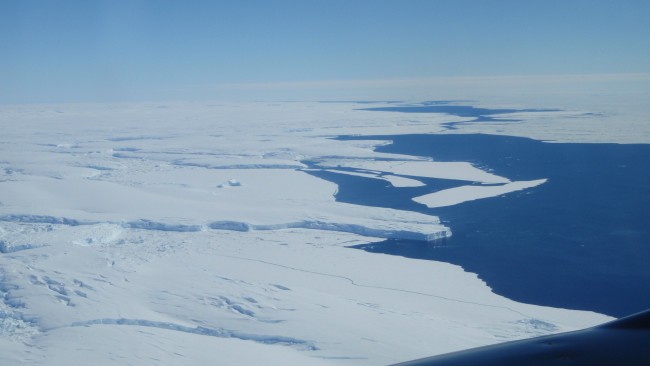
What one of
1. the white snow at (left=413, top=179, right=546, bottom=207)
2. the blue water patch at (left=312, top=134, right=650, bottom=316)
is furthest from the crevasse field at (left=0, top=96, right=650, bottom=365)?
the blue water patch at (left=312, top=134, right=650, bottom=316)

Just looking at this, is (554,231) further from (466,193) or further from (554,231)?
(466,193)

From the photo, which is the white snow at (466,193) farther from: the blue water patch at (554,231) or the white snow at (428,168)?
the white snow at (428,168)

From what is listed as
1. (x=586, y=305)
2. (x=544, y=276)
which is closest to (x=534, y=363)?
(x=586, y=305)

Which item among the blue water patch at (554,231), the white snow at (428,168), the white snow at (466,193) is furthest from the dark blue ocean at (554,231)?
the white snow at (428,168)

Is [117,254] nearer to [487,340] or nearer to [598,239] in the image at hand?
[487,340]

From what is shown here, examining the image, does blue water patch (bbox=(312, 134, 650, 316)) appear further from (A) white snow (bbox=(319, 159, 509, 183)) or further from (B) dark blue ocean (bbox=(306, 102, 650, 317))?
(A) white snow (bbox=(319, 159, 509, 183))

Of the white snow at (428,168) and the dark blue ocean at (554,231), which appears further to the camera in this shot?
the white snow at (428,168)
